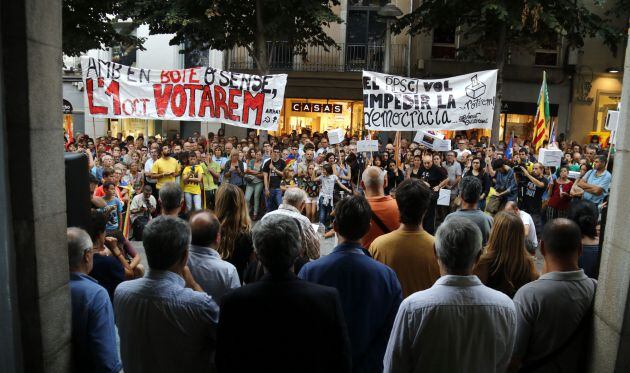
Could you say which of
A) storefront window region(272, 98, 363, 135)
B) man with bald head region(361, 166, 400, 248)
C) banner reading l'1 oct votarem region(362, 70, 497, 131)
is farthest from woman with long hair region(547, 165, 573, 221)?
storefront window region(272, 98, 363, 135)

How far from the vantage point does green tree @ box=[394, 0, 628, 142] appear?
56.5ft

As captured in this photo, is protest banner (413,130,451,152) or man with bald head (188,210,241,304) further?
protest banner (413,130,451,152)

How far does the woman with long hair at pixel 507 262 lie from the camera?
4230 millimetres

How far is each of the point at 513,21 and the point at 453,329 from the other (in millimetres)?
16104

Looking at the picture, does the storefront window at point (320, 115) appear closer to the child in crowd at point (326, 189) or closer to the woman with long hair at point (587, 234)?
the child in crowd at point (326, 189)

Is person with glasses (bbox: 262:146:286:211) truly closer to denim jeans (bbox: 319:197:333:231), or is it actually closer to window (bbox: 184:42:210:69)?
denim jeans (bbox: 319:197:333:231)

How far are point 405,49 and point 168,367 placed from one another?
24536 mm

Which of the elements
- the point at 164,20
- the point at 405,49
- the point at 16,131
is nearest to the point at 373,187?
the point at 16,131

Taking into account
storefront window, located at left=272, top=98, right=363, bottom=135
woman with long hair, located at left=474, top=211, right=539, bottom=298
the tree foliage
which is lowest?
woman with long hair, located at left=474, top=211, right=539, bottom=298

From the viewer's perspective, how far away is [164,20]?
17672 mm

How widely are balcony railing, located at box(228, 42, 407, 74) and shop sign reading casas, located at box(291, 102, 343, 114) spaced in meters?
1.59

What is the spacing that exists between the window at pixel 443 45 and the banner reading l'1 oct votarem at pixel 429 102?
15459 millimetres

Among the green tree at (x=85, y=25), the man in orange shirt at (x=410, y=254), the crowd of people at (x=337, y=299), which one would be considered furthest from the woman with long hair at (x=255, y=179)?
the man in orange shirt at (x=410, y=254)

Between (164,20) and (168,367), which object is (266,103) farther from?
(168,367)
